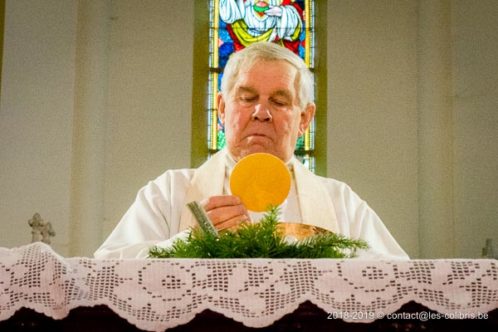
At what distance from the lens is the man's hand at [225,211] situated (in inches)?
112

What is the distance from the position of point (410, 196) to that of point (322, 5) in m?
2.02

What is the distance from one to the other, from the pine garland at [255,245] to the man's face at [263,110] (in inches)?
64.5

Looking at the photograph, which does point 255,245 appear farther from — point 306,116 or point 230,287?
point 306,116

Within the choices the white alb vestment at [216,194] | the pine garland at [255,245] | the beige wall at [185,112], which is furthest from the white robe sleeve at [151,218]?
the beige wall at [185,112]

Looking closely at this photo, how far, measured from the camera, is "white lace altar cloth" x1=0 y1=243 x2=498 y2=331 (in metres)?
1.92

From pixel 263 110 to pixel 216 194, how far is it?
45 centimetres

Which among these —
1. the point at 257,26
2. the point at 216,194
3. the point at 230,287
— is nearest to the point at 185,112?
the point at 257,26

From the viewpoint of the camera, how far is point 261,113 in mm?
3941

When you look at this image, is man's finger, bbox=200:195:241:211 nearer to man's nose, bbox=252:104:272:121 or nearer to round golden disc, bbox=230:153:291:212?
round golden disc, bbox=230:153:291:212

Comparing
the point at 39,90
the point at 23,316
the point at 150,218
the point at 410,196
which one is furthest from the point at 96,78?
the point at 23,316

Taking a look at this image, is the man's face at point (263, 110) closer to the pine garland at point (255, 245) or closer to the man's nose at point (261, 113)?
the man's nose at point (261, 113)

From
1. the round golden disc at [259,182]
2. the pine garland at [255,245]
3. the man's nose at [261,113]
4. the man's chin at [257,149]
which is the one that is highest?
the man's nose at [261,113]

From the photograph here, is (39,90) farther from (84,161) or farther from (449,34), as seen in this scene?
(449,34)

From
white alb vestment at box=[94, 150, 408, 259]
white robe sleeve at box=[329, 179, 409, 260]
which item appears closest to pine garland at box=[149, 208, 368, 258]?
white alb vestment at box=[94, 150, 408, 259]
